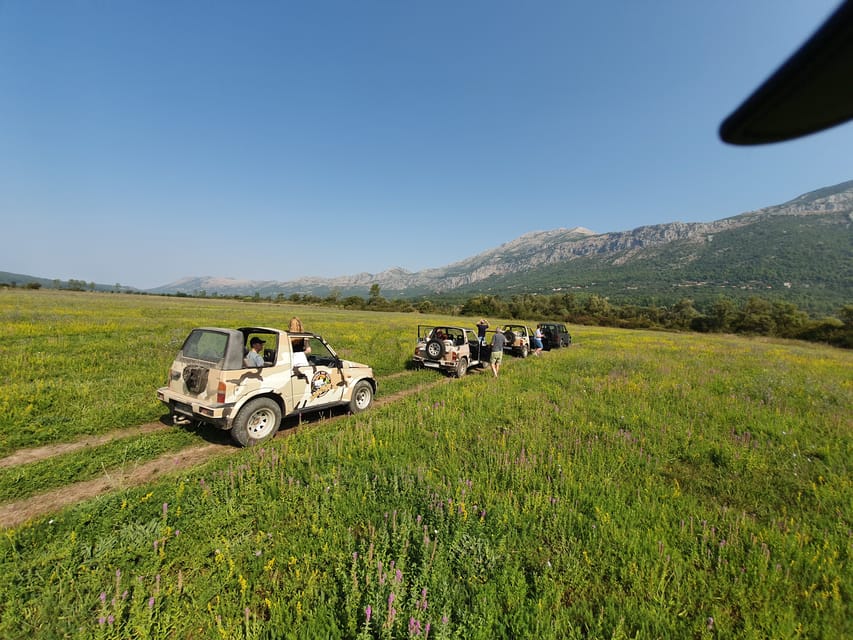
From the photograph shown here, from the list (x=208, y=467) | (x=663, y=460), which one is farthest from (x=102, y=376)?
(x=663, y=460)

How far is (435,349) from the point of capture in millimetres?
12961

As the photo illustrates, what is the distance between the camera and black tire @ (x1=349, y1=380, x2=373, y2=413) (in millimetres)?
8094

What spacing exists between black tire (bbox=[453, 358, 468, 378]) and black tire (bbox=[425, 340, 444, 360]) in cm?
78

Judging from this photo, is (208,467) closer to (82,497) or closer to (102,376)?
(82,497)

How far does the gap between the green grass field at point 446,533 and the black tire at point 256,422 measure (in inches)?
20.1

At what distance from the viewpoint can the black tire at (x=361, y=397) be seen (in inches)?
319

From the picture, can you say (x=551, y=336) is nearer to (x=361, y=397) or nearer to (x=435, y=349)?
(x=435, y=349)

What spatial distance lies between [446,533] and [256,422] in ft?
14.8

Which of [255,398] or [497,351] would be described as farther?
[497,351]

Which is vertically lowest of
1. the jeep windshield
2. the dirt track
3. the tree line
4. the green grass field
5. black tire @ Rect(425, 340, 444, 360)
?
the tree line

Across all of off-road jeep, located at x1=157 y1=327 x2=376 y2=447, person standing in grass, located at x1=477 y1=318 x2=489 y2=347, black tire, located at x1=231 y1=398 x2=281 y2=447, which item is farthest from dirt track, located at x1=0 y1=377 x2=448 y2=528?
person standing in grass, located at x1=477 y1=318 x2=489 y2=347

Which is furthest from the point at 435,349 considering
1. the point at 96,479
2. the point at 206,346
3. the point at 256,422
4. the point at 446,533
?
the point at 96,479

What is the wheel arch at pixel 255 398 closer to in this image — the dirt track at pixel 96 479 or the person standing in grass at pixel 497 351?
the dirt track at pixel 96 479

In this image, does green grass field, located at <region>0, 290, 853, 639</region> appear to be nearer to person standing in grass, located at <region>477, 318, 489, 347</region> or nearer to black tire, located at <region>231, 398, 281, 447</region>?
black tire, located at <region>231, 398, 281, 447</region>
